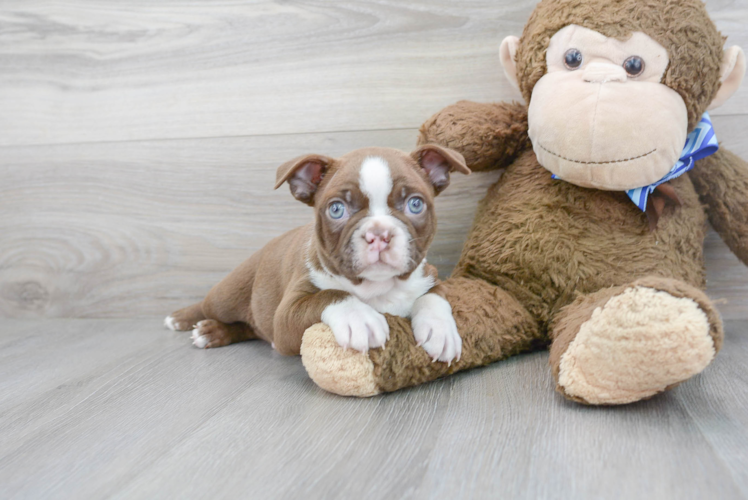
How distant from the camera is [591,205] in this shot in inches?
72.8

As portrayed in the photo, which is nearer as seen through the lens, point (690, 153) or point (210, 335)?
point (690, 153)

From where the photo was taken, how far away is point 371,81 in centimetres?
232

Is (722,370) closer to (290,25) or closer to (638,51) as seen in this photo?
(638,51)

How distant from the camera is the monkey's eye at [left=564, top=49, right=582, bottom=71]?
1715mm

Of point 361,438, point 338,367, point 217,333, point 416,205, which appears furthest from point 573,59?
point 217,333

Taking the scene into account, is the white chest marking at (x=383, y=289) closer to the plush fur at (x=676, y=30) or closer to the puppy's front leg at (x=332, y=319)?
the puppy's front leg at (x=332, y=319)

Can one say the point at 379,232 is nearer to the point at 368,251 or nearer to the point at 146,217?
the point at 368,251

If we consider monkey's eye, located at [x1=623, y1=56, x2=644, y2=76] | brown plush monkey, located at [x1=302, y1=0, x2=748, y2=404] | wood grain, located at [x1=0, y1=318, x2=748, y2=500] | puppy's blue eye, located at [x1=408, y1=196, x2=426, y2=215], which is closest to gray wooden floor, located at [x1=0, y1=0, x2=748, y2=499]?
wood grain, located at [x1=0, y1=318, x2=748, y2=500]

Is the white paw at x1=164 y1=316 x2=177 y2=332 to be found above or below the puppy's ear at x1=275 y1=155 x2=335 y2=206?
below

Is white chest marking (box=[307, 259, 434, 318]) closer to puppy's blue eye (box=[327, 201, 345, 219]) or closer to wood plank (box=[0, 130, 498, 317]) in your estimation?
puppy's blue eye (box=[327, 201, 345, 219])

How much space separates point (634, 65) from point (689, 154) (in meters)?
0.34

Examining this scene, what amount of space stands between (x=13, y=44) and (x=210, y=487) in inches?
92.3

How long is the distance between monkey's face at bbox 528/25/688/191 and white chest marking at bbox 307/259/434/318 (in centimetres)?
54

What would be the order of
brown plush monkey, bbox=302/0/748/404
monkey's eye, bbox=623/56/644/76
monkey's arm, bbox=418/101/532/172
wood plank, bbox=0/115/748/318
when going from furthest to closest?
wood plank, bbox=0/115/748/318, monkey's arm, bbox=418/101/532/172, monkey's eye, bbox=623/56/644/76, brown plush monkey, bbox=302/0/748/404
